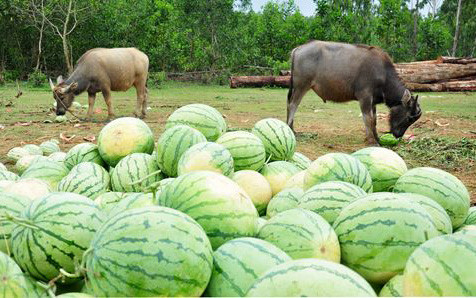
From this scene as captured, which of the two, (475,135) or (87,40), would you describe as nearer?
(475,135)

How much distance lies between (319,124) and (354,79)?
80.5 inches

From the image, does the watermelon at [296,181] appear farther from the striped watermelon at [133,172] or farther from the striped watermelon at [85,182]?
the striped watermelon at [85,182]

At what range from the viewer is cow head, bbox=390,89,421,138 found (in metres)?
9.75

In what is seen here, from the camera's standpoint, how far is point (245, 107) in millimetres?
15242

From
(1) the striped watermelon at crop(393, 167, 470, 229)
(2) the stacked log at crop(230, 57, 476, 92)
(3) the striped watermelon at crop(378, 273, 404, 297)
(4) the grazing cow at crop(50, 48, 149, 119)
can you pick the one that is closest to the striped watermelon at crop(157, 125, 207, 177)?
(1) the striped watermelon at crop(393, 167, 470, 229)

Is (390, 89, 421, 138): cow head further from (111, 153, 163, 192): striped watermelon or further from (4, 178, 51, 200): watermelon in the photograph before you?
(4, 178, 51, 200): watermelon

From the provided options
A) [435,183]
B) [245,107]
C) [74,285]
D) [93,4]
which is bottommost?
[245,107]

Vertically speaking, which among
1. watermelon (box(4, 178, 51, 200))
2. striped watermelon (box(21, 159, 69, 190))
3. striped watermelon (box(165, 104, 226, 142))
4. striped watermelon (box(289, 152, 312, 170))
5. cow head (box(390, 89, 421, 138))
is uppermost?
striped watermelon (box(165, 104, 226, 142))

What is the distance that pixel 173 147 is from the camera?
273 cm

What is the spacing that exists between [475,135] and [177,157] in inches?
342

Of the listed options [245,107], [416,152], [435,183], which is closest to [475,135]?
[416,152]

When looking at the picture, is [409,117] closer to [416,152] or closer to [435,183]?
[416,152]

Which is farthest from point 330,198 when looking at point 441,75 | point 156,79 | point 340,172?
point 156,79

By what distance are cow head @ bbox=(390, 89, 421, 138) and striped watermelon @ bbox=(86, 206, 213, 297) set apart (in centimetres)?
894
